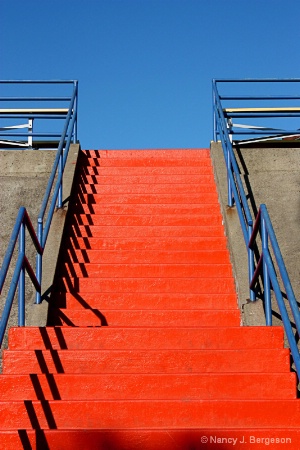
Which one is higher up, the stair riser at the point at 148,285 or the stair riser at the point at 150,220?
the stair riser at the point at 150,220

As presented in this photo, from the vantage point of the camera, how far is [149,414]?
427 cm

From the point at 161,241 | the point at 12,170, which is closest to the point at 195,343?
the point at 161,241

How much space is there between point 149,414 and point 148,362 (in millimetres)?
522

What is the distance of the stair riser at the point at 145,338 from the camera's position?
5.00m

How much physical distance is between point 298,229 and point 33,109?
4858 millimetres

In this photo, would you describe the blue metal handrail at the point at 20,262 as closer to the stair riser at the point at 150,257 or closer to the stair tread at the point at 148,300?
the stair tread at the point at 148,300

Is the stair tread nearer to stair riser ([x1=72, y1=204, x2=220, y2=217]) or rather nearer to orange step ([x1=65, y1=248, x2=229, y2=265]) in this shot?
orange step ([x1=65, y1=248, x2=229, y2=265])

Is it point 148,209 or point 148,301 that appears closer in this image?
point 148,301

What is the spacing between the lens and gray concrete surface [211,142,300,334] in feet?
21.8

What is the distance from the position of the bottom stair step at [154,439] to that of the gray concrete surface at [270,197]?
2.08 m

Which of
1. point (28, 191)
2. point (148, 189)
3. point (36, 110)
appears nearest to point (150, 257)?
point (148, 189)

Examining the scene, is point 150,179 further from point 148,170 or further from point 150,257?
point 150,257

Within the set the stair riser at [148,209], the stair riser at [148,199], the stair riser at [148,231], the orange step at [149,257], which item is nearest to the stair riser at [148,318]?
the orange step at [149,257]

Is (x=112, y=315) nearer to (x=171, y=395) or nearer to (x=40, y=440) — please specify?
(x=171, y=395)
